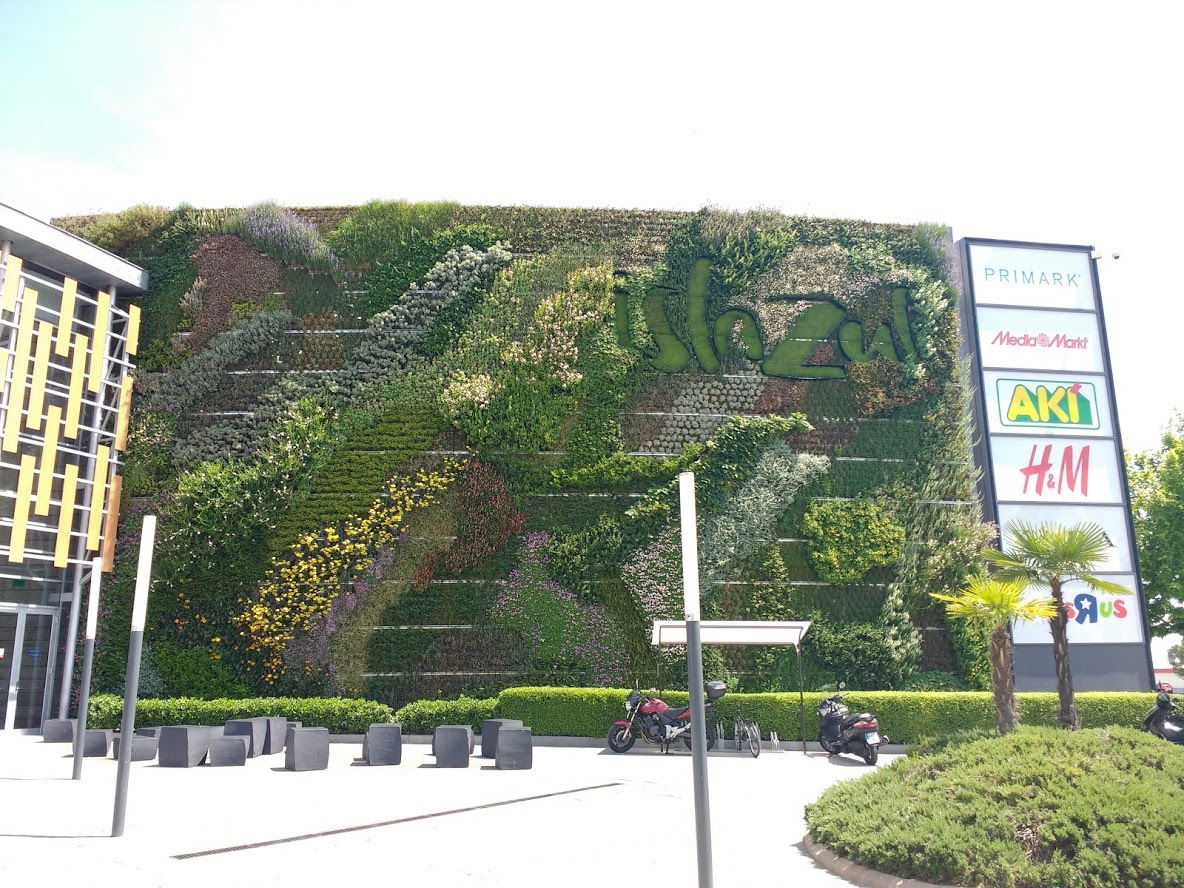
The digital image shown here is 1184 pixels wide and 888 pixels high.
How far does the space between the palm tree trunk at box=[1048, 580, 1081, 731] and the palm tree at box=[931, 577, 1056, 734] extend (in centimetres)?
15

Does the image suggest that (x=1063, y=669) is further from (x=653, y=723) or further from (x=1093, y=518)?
(x=1093, y=518)

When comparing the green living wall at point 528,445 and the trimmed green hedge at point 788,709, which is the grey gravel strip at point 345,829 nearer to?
the trimmed green hedge at point 788,709

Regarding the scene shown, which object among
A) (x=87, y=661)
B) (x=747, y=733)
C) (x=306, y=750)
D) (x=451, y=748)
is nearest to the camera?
(x=87, y=661)

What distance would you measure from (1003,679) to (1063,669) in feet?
2.51

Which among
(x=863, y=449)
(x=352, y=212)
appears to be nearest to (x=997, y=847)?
(x=863, y=449)

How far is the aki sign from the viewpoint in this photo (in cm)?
2333

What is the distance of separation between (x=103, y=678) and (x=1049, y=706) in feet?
67.4

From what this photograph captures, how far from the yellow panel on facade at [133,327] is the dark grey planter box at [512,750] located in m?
14.9

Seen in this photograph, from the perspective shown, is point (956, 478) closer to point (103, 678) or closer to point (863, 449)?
point (863, 449)

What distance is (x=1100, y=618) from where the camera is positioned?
23344mm

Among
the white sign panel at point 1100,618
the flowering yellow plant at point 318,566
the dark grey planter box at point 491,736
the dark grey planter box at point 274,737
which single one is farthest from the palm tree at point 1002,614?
the flowering yellow plant at point 318,566

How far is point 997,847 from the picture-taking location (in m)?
6.20

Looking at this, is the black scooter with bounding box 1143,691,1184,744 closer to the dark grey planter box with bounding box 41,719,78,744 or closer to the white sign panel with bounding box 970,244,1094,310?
the white sign panel with bounding box 970,244,1094,310

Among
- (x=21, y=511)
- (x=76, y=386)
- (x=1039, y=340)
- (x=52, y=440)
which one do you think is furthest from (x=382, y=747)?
(x=1039, y=340)
